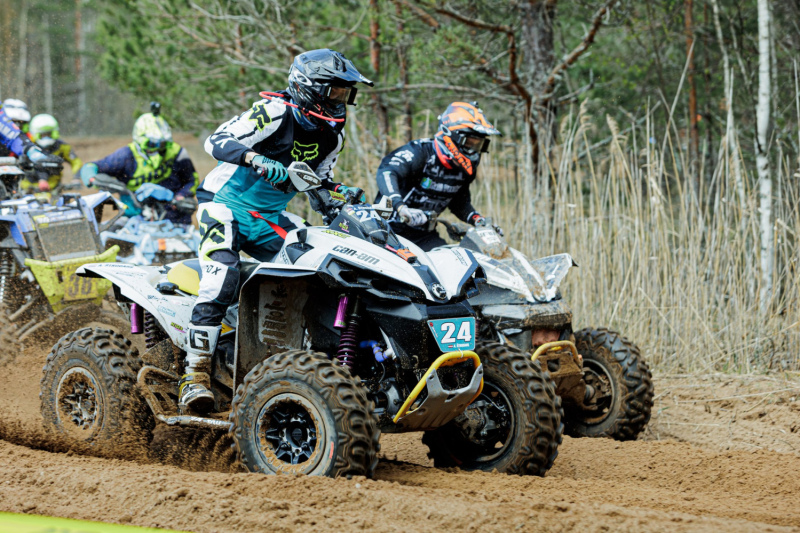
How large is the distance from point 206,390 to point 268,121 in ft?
4.99

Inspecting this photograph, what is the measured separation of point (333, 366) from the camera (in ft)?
13.0

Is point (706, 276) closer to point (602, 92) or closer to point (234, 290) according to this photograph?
point (234, 290)

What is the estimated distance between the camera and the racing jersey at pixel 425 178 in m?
6.57

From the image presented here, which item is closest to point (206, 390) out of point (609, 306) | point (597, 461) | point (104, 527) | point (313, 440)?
point (313, 440)

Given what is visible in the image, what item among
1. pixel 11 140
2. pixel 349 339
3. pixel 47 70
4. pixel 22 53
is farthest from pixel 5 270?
pixel 47 70

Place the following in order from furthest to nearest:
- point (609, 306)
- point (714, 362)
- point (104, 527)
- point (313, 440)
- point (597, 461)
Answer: point (609, 306)
point (714, 362)
point (597, 461)
point (313, 440)
point (104, 527)

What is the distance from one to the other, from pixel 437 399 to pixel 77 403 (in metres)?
2.41

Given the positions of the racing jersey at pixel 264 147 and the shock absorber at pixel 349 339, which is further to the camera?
the racing jersey at pixel 264 147

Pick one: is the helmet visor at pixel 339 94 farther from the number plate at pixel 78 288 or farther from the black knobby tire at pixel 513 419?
the number plate at pixel 78 288

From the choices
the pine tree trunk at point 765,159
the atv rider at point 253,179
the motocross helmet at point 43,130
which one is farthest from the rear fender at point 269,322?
the motocross helmet at point 43,130

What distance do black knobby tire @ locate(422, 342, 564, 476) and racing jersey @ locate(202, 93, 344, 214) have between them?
147 cm

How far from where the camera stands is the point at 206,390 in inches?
182

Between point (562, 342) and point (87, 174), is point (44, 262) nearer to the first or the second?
point (87, 174)

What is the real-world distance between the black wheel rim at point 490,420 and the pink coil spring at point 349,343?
0.75 m
